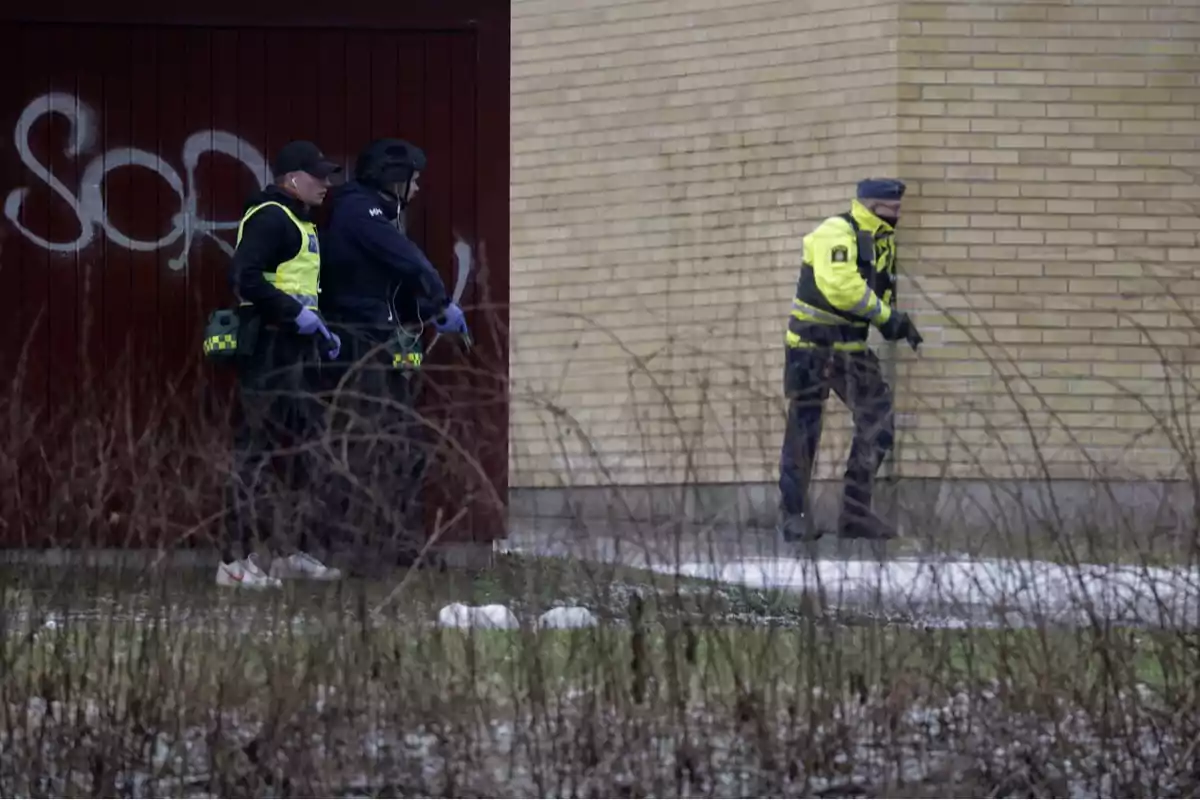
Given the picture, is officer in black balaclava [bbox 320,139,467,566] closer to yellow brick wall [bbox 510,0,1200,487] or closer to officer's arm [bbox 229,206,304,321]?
officer's arm [bbox 229,206,304,321]

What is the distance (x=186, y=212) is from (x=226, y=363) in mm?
795

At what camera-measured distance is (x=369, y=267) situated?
8.74m

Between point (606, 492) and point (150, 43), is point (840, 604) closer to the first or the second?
point (606, 492)

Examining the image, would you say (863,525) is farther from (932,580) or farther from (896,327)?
(896,327)

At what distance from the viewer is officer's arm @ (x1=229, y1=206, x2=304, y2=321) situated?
8.32m

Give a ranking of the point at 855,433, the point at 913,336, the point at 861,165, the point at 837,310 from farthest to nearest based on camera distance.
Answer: the point at 861,165, the point at 837,310, the point at 913,336, the point at 855,433

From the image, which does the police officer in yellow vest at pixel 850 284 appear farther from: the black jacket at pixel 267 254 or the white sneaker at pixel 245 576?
the white sneaker at pixel 245 576

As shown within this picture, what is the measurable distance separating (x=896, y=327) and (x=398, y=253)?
101 inches

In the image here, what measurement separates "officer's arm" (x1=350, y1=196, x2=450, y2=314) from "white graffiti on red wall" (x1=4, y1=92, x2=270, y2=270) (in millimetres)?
693

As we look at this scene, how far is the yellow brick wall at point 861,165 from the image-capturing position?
1088 centimetres

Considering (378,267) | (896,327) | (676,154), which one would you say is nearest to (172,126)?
(378,267)

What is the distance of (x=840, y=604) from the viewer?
209 inches

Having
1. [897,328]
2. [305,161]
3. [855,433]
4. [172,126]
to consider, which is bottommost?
[855,433]

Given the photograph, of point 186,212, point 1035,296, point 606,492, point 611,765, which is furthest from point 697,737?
point 1035,296
